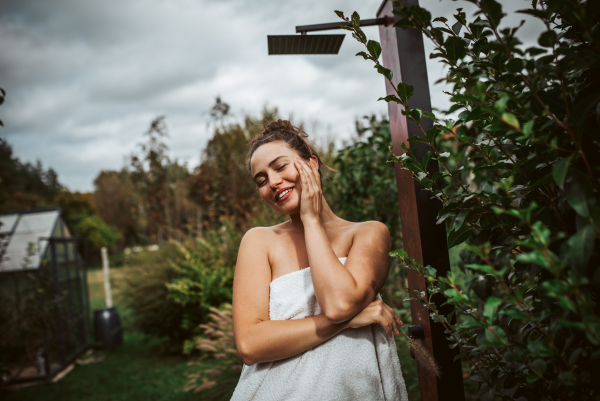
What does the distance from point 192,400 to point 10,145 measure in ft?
111

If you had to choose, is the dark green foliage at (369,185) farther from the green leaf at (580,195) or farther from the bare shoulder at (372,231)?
the green leaf at (580,195)

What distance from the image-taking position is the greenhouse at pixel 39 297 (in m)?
5.60

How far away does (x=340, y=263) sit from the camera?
127cm

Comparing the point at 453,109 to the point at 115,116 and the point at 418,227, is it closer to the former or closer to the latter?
the point at 418,227

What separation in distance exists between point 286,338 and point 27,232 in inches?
327

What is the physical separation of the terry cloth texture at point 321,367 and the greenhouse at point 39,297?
4.91 meters

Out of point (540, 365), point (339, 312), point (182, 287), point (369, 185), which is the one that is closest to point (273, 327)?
point (339, 312)

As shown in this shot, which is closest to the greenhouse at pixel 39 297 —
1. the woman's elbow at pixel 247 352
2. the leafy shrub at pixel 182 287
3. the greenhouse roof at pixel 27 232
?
the greenhouse roof at pixel 27 232

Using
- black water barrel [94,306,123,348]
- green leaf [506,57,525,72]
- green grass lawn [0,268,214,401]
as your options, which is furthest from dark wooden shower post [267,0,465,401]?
black water barrel [94,306,123,348]

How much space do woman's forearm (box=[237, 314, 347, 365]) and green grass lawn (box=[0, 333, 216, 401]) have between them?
12.3ft

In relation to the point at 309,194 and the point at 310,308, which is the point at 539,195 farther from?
the point at 310,308

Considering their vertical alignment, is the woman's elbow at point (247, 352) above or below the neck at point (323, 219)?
below

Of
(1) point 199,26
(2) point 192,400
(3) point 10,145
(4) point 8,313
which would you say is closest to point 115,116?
(3) point 10,145

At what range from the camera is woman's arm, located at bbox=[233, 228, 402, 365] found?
1277mm
